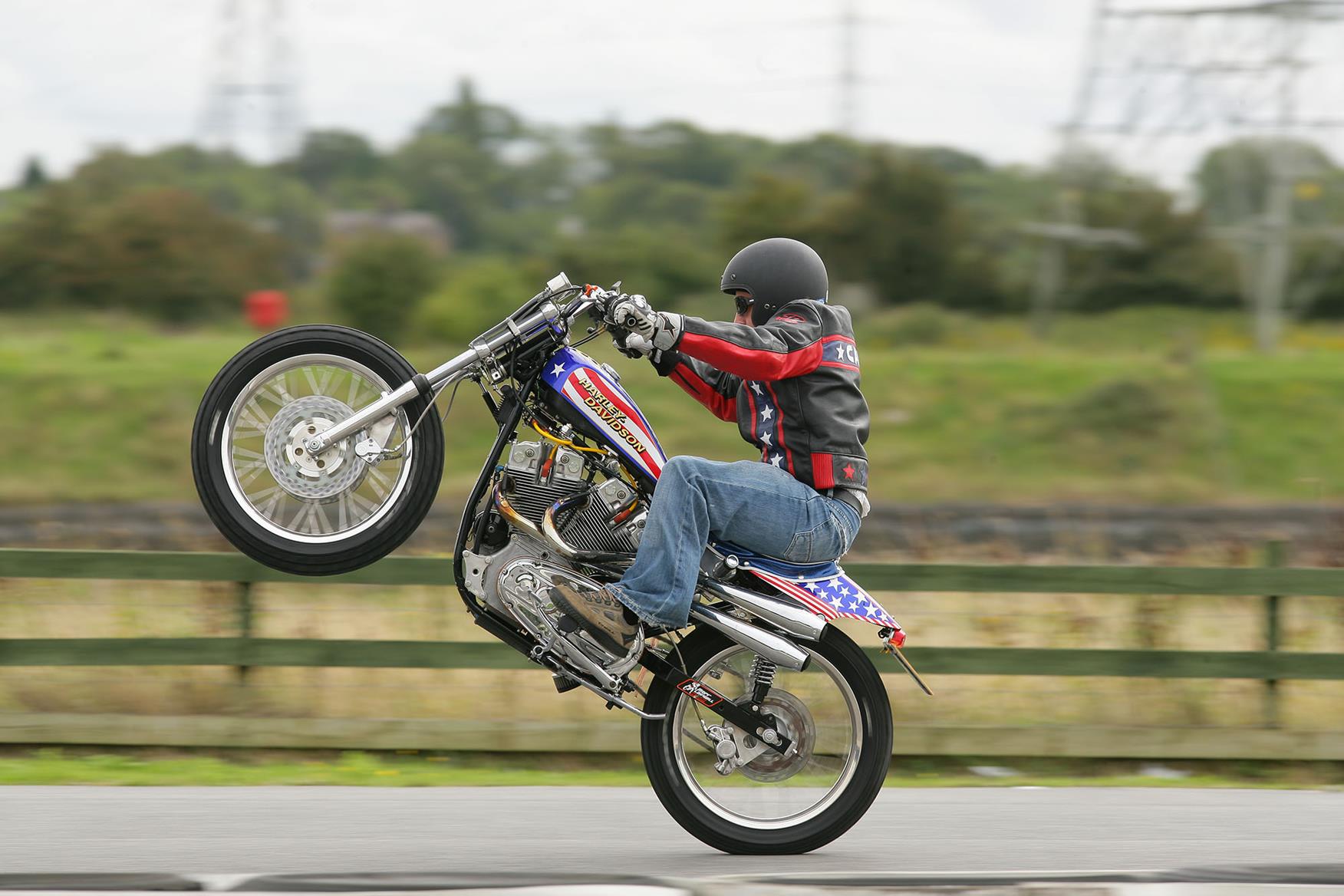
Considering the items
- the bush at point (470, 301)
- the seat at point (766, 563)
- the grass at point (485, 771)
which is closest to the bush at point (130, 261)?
the bush at point (470, 301)

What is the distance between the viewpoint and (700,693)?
184 inches

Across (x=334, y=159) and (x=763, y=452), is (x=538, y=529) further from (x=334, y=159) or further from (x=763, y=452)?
(x=334, y=159)

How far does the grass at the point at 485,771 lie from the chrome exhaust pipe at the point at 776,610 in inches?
77.7

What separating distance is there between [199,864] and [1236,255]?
28.4m

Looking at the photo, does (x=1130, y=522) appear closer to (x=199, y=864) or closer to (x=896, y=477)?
(x=896, y=477)

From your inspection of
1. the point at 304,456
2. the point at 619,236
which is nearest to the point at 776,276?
the point at 304,456

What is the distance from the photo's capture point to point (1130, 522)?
55.5 feet

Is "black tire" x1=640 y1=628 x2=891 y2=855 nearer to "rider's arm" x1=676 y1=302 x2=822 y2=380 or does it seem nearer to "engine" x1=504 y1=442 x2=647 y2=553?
"engine" x1=504 y1=442 x2=647 y2=553

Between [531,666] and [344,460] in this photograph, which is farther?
[531,666]

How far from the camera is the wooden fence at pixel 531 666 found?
21.6ft

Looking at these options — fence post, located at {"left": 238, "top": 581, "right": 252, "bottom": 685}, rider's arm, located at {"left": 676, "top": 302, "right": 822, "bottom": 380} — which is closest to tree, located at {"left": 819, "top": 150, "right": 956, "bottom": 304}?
fence post, located at {"left": 238, "top": 581, "right": 252, "bottom": 685}

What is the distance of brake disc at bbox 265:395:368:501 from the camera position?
4496 millimetres

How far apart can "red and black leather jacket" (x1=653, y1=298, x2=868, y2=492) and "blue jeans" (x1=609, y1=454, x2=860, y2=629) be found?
0.32 feet

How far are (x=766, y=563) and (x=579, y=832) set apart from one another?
1.21 m
